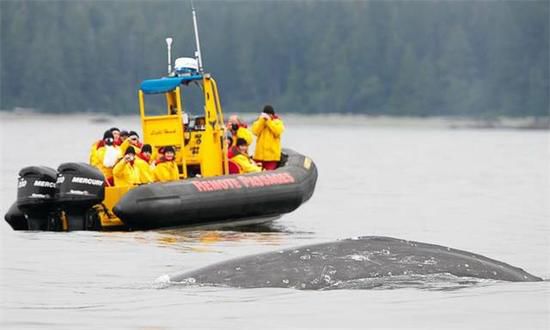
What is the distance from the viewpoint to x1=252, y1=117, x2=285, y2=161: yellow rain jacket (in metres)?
23.2

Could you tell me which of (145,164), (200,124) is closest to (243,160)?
(200,124)

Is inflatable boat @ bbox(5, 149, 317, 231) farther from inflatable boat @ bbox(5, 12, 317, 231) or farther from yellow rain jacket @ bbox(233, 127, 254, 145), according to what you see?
yellow rain jacket @ bbox(233, 127, 254, 145)

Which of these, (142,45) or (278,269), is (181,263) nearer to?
(278,269)

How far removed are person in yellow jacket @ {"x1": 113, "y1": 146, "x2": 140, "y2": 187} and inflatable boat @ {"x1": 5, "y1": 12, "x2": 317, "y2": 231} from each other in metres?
0.34

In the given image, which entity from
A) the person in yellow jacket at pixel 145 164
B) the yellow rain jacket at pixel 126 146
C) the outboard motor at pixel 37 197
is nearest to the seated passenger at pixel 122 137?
the yellow rain jacket at pixel 126 146

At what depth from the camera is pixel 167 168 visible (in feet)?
70.0

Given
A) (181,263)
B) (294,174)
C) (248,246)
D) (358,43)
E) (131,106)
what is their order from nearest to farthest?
(181,263)
(248,246)
(294,174)
(131,106)
(358,43)

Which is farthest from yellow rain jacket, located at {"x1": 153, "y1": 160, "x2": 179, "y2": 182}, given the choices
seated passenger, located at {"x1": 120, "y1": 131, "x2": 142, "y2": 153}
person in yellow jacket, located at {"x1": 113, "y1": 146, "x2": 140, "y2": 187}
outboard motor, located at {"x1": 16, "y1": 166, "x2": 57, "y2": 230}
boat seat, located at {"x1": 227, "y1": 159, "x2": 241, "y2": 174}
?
outboard motor, located at {"x1": 16, "y1": 166, "x2": 57, "y2": 230}

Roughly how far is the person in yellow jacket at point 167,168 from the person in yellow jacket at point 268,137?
7.17 ft

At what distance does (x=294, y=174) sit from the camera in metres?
22.3

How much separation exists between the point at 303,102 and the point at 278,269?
108698 mm

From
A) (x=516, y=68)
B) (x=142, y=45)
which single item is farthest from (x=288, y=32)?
(x=516, y=68)

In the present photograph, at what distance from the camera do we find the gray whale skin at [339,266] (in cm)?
1234

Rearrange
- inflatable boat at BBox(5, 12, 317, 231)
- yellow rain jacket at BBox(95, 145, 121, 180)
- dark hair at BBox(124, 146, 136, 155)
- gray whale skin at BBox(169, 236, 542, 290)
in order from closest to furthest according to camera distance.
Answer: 1. gray whale skin at BBox(169, 236, 542, 290)
2. inflatable boat at BBox(5, 12, 317, 231)
3. dark hair at BBox(124, 146, 136, 155)
4. yellow rain jacket at BBox(95, 145, 121, 180)
